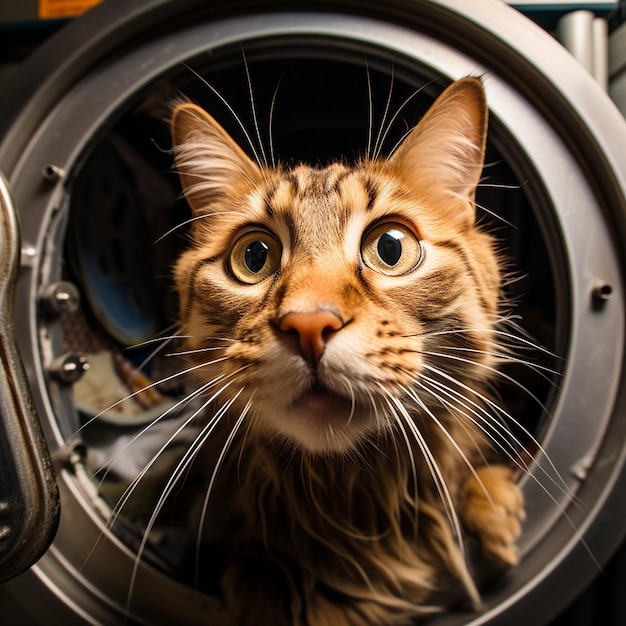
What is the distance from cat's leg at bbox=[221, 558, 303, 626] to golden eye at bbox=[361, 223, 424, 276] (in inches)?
18.0

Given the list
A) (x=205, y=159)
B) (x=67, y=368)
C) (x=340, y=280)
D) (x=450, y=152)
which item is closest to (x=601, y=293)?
(x=450, y=152)

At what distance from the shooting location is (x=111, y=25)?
0.68 metres

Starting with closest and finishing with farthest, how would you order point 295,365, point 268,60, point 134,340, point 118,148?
point 295,365
point 268,60
point 118,148
point 134,340

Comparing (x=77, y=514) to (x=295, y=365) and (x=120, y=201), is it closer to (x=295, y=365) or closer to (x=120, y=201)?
(x=295, y=365)

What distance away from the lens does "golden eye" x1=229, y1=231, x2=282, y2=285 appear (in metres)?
0.60

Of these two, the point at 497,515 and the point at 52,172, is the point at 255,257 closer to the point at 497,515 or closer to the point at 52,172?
the point at 52,172

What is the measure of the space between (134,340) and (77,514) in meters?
0.46

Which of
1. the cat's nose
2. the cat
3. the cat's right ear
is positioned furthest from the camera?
the cat's right ear

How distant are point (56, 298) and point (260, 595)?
0.54m

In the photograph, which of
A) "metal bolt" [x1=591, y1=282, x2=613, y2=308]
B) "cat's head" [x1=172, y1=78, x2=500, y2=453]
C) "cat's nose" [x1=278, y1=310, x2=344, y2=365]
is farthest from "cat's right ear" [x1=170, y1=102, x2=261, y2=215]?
"metal bolt" [x1=591, y1=282, x2=613, y2=308]

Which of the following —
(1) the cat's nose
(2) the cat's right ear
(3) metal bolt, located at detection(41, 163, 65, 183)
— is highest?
(2) the cat's right ear

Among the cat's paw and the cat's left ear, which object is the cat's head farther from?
the cat's paw

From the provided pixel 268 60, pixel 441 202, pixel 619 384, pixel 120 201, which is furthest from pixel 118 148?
pixel 619 384

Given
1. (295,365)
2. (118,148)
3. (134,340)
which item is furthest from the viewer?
(134,340)
